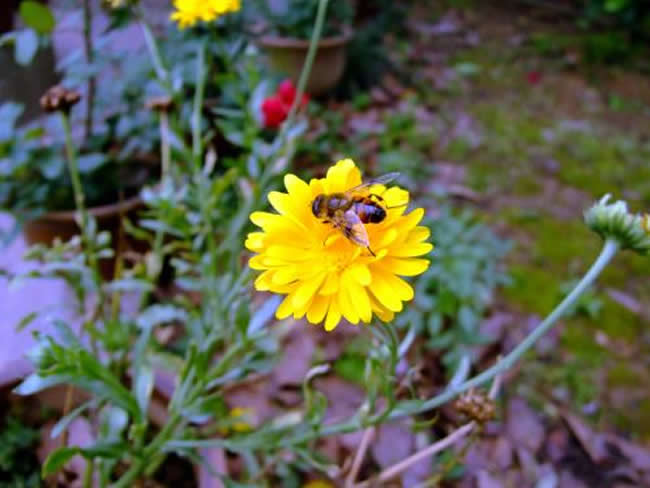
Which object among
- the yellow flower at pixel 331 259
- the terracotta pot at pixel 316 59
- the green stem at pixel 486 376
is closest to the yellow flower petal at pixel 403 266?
the yellow flower at pixel 331 259

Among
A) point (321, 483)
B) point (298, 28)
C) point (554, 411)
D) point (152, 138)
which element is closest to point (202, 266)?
point (321, 483)

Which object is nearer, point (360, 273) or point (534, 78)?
point (360, 273)

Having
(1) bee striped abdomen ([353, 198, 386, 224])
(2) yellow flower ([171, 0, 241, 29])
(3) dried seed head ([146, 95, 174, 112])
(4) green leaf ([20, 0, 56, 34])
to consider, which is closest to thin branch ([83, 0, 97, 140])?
(4) green leaf ([20, 0, 56, 34])

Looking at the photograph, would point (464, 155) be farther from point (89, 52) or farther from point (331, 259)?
point (331, 259)

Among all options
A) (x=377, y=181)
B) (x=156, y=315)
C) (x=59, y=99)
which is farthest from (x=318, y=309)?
(x=59, y=99)

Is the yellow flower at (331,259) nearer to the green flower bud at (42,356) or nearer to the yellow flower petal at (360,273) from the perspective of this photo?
the yellow flower petal at (360,273)

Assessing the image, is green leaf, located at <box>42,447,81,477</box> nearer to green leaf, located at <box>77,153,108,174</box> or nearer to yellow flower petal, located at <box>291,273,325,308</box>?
yellow flower petal, located at <box>291,273,325,308</box>

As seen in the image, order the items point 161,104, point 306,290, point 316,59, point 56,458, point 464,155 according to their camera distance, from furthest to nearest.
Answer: point 316,59 → point 464,155 → point 161,104 → point 56,458 → point 306,290
